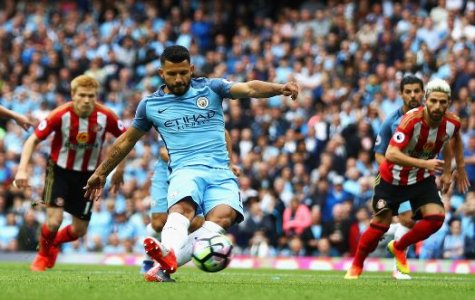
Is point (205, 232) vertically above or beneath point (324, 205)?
above

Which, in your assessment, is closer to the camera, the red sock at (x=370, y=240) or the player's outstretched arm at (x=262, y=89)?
the player's outstretched arm at (x=262, y=89)

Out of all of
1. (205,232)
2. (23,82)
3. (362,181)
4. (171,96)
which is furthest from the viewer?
(23,82)

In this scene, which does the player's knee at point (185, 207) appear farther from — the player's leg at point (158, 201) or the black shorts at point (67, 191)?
the black shorts at point (67, 191)

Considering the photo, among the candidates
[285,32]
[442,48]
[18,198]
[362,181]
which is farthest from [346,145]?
[18,198]

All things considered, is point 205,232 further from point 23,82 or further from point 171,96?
point 23,82

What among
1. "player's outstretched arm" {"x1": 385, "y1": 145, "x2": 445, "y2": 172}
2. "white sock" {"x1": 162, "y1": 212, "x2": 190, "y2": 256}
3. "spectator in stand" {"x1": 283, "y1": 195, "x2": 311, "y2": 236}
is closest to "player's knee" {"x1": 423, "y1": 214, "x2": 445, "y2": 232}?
"player's outstretched arm" {"x1": 385, "y1": 145, "x2": 445, "y2": 172}

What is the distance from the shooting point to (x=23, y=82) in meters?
28.2

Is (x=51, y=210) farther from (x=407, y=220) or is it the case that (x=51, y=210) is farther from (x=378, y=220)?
(x=407, y=220)

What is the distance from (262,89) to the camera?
10023 millimetres

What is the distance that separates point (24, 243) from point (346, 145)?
22.4 ft

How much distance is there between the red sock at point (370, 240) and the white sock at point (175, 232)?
373cm

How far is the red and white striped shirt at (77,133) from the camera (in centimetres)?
1434

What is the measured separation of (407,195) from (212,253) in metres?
3.97

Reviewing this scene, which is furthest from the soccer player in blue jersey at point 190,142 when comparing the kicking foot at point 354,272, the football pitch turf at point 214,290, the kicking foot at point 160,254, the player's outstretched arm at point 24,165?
the kicking foot at point 354,272
